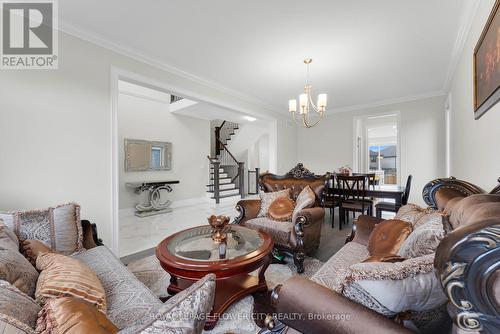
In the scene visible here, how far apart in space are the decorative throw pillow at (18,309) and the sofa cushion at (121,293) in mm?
349

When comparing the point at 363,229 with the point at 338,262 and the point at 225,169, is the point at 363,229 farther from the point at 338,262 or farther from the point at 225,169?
the point at 225,169

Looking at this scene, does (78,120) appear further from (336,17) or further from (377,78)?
(377,78)

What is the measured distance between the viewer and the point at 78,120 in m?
2.33

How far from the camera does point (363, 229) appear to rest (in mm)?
2102

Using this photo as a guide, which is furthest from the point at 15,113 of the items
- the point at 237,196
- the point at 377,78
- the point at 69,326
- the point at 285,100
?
the point at 237,196

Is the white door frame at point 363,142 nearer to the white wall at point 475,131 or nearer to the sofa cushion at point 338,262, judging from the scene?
the white wall at point 475,131

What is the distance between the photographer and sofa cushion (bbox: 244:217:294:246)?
243cm

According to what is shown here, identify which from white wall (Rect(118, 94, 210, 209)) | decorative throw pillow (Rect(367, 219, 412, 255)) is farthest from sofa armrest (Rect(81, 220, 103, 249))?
white wall (Rect(118, 94, 210, 209))

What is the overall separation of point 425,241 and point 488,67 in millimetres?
1482

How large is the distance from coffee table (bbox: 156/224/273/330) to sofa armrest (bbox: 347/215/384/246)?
2.88 feet

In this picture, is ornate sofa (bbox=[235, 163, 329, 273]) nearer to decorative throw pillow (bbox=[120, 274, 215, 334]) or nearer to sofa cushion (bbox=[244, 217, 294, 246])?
sofa cushion (bbox=[244, 217, 294, 246])

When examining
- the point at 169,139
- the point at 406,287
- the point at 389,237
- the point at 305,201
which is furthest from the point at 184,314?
the point at 169,139

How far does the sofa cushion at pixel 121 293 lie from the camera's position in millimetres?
1061

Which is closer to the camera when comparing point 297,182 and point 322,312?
point 322,312
